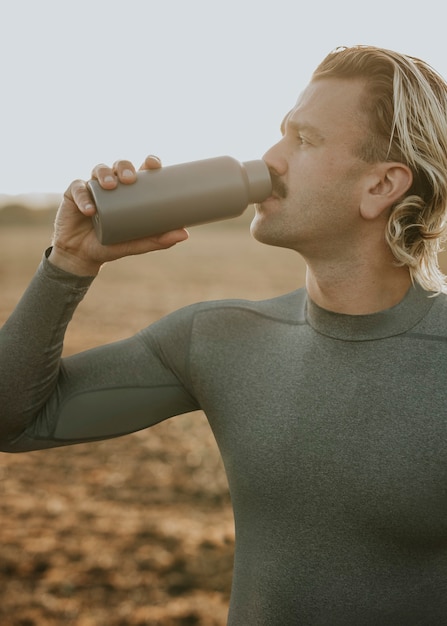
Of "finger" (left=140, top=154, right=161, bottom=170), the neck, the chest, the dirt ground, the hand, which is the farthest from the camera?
the dirt ground

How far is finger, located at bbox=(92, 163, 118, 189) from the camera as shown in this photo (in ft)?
6.91

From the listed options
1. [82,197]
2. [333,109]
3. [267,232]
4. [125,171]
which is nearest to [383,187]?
[333,109]

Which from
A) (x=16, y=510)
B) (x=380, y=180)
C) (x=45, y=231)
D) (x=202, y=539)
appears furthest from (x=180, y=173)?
(x=45, y=231)

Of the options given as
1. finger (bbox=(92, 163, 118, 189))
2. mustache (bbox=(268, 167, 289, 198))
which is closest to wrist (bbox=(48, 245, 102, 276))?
finger (bbox=(92, 163, 118, 189))

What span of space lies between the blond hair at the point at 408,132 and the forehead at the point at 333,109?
0.04 metres

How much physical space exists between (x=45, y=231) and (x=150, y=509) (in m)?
38.5

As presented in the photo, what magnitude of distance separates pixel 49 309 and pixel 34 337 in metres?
0.10

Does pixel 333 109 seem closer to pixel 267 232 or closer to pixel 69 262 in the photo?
pixel 267 232

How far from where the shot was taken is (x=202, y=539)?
15.8 feet

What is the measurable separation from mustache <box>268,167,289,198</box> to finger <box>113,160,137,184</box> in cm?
52

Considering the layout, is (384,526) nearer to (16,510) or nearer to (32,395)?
(32,395)

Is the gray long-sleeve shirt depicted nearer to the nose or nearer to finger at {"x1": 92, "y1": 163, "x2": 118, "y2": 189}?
finger at {"x1": 92, "y1": 163, "x2": 118, "y2": 189}

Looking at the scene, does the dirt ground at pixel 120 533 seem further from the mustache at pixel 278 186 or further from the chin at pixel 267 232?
the mustache at pixel 278 186

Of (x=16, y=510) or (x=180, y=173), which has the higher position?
(x=180, y=173)
